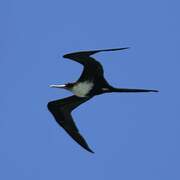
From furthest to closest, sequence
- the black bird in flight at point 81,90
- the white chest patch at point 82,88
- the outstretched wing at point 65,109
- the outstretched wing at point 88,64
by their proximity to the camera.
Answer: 1. the outstretched wing at point 65,109
2. the white chest patch at point 82,88
3. the black bird in flight at point 81,90
4. the outstretched wing at point 88,64

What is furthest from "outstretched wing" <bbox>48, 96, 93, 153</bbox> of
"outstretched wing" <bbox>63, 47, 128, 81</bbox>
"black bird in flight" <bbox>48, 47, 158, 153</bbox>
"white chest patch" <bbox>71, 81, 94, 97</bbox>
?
"outstretched wing" <bbox>63, 47, 128, 81</bbox>

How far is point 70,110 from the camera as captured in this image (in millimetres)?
13672

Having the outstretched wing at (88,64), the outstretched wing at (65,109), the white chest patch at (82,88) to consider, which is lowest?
the outstretched wing at (65,109)

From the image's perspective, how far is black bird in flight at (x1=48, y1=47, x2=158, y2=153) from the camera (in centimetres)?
1201

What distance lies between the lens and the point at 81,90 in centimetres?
1247

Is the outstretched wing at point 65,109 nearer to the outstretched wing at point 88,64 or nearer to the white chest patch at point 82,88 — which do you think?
the white chest patch at point 82,88

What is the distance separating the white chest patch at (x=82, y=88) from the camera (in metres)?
12.4

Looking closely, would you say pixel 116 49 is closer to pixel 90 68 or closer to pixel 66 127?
pixel 90 68

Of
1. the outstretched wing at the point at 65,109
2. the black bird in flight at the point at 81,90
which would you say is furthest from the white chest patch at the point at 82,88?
the outstretched wing at the point at 65,109

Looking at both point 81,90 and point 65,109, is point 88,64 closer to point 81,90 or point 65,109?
point 81,90

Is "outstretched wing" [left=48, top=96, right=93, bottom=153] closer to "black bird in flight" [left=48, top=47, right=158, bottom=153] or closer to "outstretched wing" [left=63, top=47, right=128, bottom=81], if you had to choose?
"black bird in flight" [left=48, top=47, right=158, bottom=153]

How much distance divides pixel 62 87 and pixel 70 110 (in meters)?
1.03

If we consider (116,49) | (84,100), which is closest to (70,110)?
(84,100)

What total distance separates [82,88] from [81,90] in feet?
0.13
